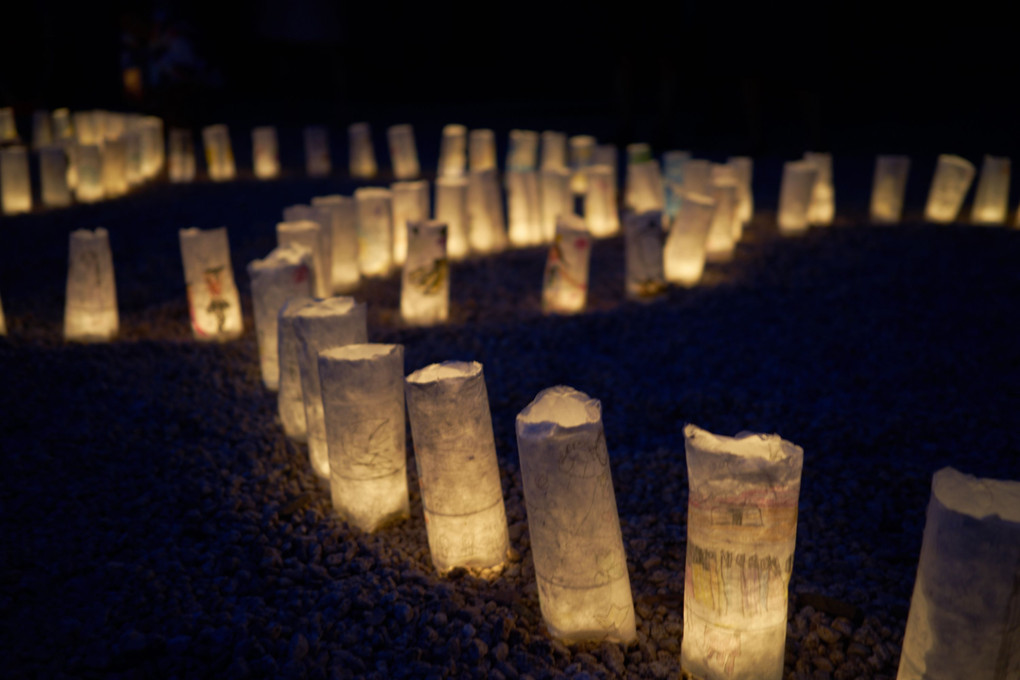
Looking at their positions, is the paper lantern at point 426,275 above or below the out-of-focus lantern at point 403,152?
below

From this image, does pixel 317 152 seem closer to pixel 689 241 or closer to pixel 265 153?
pixel 265 153

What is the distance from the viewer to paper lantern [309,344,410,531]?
271 cm

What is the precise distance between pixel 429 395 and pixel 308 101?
14171 millimetres

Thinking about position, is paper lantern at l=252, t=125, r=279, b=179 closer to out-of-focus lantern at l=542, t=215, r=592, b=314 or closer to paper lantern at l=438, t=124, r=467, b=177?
paper lantern at l=438, t=124, r=467, b=177

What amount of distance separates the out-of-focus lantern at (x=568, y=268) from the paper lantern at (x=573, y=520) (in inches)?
112

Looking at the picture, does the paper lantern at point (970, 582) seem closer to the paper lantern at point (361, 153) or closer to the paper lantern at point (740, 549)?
the paper lantern at point (740, 549)

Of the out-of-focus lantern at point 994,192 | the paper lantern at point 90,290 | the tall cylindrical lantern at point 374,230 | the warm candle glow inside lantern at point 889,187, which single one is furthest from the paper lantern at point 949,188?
the paper lantern at point 90,290

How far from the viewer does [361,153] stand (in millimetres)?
9547

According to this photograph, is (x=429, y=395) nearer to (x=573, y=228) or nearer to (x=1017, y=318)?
(x=573, y=228)

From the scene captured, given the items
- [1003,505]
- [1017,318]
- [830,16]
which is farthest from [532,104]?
[1003,505]

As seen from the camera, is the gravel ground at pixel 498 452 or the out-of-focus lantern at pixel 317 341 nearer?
the gravel ground at pixel 498 452

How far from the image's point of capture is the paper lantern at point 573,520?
7.06 ft

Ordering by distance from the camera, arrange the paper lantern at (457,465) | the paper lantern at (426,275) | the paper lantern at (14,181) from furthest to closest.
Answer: the paper lantern at (14,181) < the paper lantern at (426,275) < the paper lantern at (457,465)

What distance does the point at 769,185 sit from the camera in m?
8.48
